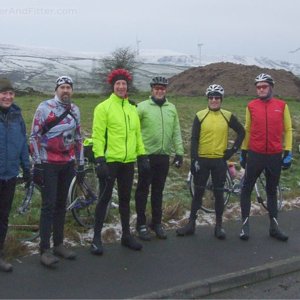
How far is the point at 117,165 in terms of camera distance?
6.03m

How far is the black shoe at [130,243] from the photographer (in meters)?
6.32

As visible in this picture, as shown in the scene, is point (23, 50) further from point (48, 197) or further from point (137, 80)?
point (48, 197)

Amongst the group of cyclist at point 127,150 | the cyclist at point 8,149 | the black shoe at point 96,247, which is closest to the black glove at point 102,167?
the group of cyclist at point 127,150

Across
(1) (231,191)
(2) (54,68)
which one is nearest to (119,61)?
(2) (54,68)

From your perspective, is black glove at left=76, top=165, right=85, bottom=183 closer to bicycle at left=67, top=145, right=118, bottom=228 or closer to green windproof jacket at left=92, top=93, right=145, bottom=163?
green windproof jacket at left=92, top=93, right=145, bottom=163

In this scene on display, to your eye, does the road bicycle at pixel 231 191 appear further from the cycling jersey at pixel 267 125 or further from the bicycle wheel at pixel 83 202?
the bicycle wheel at pixel 83 202

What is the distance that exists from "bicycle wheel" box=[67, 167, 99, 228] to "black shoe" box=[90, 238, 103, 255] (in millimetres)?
821

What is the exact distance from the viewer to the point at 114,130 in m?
5.91

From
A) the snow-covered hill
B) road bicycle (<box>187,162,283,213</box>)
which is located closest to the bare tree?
the snow-covered hill

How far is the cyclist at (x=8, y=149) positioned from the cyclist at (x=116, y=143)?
34.1 inches

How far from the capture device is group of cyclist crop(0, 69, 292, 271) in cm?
550

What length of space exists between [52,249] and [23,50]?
6188 centimetres

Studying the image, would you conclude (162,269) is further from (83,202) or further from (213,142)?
Answer: (213,142)

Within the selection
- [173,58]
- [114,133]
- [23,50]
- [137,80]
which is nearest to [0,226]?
[114,133]
